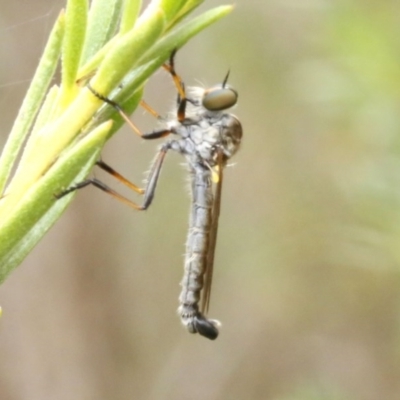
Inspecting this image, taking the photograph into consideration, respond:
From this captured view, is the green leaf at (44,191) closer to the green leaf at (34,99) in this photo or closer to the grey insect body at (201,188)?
the green leaf at (34,99)

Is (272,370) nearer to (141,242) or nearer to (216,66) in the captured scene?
(141,242)

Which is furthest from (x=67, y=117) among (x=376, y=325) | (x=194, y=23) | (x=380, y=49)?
(x=376, y=325)

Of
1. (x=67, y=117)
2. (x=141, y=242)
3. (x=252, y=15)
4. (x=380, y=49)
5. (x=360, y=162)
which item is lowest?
(x=141, y=242)

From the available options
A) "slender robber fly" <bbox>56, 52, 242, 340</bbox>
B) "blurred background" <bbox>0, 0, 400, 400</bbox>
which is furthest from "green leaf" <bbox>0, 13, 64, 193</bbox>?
"blurred background" <bbox>0, 0, 400, 400</bbox>

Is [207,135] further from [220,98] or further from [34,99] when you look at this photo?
[34,99]

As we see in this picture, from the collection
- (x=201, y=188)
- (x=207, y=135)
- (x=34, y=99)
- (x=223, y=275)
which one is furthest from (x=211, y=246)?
(x=223, y=275)

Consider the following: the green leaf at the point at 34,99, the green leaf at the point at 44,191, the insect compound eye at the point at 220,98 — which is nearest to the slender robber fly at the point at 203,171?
the insect compound eye at the point at 220,98
